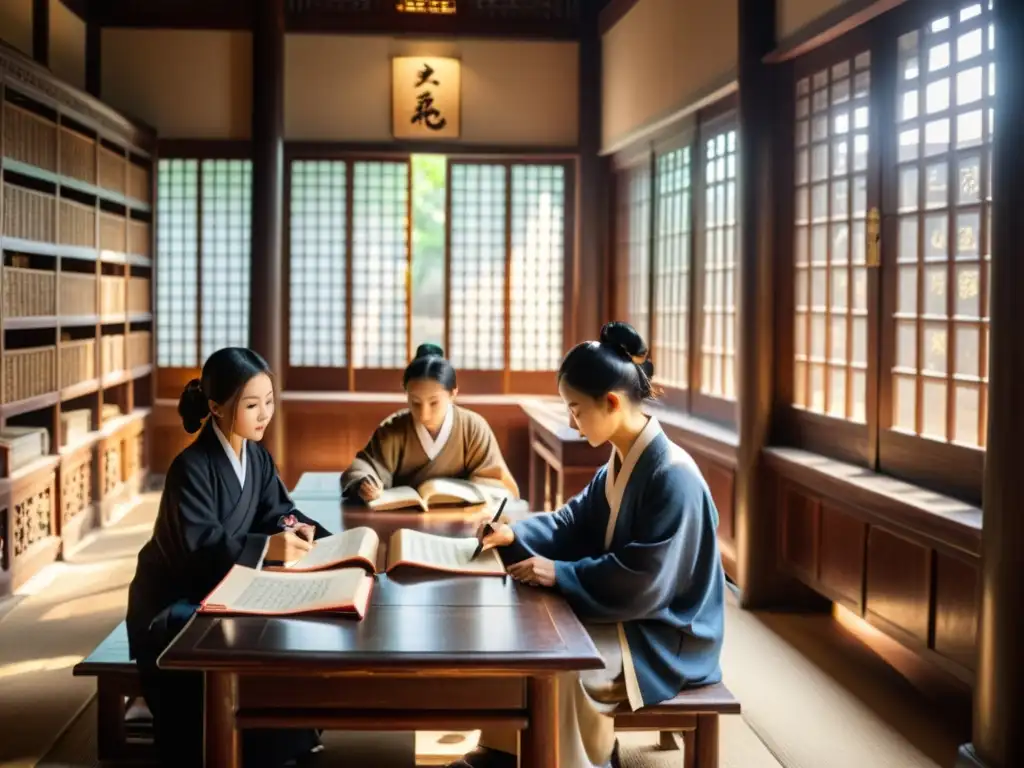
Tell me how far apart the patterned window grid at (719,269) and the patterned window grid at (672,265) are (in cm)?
24

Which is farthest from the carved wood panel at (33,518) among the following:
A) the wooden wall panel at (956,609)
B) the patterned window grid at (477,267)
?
the wooden wall panel at (956,609)

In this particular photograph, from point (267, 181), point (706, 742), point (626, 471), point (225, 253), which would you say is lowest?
point (706, 742)

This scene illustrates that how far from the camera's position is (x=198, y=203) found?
26.2 ft

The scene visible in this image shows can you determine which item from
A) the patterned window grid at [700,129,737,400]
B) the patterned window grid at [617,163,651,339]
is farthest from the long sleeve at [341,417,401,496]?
the patterned window grid at [617,163,651,339]

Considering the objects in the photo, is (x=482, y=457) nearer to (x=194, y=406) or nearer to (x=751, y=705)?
(x=751, y=705)

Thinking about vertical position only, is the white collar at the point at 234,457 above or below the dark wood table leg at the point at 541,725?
above

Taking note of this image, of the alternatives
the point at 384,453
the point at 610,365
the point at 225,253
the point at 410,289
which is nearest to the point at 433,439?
the point at 384,453

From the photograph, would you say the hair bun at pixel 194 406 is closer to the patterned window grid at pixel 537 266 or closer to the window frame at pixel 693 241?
the window frame at pixel 693 241

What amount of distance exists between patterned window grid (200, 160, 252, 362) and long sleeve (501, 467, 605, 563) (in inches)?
211

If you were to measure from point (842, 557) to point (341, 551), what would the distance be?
7.32 ft

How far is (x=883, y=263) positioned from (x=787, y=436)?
105cm

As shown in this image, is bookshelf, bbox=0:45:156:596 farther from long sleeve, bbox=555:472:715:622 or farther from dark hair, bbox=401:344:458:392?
long sleeve, bbox=555:472:715:622

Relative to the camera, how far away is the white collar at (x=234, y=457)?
122 inches

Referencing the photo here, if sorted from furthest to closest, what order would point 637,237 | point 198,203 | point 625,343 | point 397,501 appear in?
point 198,203, point 637,237, point 397,501, point 625,343
